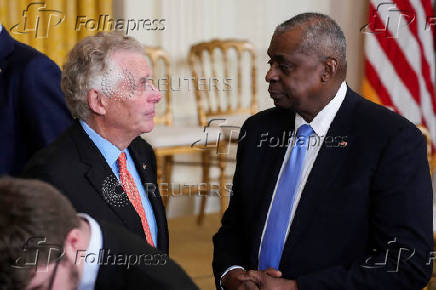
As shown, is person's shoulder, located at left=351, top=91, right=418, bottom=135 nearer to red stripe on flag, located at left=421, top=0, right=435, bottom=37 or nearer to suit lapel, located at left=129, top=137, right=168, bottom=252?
suit lapel, located at left=129, top=137, right=168, bottom=252

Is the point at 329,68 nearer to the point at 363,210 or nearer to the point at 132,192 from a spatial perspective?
the point at 363,210

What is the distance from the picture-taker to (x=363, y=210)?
2.19 metres

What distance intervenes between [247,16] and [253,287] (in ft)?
12.7

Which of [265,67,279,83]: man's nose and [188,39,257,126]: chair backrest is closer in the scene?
[265,67,279,83]: man's nose

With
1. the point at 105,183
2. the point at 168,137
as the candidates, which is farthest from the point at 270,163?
the point at 168,137

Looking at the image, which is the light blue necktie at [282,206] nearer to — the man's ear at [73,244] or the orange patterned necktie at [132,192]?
the orange patterned necktie at [132,192]

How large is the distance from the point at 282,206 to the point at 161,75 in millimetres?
3274

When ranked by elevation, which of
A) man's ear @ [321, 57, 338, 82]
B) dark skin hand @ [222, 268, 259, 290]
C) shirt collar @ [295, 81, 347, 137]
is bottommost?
dark skin hand @ [222, 268, 259, 290]

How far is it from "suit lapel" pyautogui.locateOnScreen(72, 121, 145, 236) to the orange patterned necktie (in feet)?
0.14

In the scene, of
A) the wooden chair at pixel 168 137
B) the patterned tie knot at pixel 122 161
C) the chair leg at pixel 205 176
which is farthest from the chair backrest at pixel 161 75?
the patterned tie knot at pixel 122 161

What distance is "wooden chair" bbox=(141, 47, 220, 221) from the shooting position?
16.0 ft

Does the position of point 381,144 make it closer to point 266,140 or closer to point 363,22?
point 266,140

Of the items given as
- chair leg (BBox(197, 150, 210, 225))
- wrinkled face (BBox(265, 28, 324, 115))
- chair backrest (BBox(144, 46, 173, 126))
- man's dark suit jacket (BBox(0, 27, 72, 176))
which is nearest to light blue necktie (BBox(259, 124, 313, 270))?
wrinkled face (BBox(265, 28, 324, 115))

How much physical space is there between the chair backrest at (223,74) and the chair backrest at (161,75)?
20 centimetres
